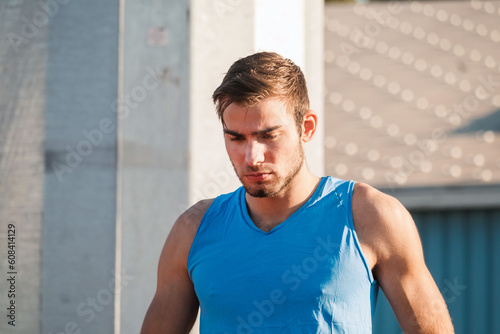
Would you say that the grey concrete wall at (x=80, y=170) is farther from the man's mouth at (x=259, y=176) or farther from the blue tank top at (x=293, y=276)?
the man's mouth at (x=259, y=176)

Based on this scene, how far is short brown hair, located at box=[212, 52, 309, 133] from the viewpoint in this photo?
2.25m

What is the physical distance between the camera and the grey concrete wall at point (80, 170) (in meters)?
3.06

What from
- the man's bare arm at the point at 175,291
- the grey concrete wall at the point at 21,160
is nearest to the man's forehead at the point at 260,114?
the man's bare arm at the point at 175,291

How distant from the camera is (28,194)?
10.1 ft

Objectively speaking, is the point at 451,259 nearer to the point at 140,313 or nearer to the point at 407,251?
the point at 140,313

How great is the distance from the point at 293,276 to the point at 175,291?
54 centimetres

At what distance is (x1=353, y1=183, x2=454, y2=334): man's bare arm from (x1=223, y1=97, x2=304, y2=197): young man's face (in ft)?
1.17

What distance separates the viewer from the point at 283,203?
2311 mm

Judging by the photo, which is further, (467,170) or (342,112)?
(342,112)

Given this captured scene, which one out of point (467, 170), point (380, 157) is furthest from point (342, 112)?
point (467, 170)

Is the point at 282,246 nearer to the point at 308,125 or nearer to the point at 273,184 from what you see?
the point at 273,184

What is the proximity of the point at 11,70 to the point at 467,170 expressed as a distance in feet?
15.7

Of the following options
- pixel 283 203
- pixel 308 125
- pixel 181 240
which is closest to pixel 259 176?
pixel 283 203

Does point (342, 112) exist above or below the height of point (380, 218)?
above
